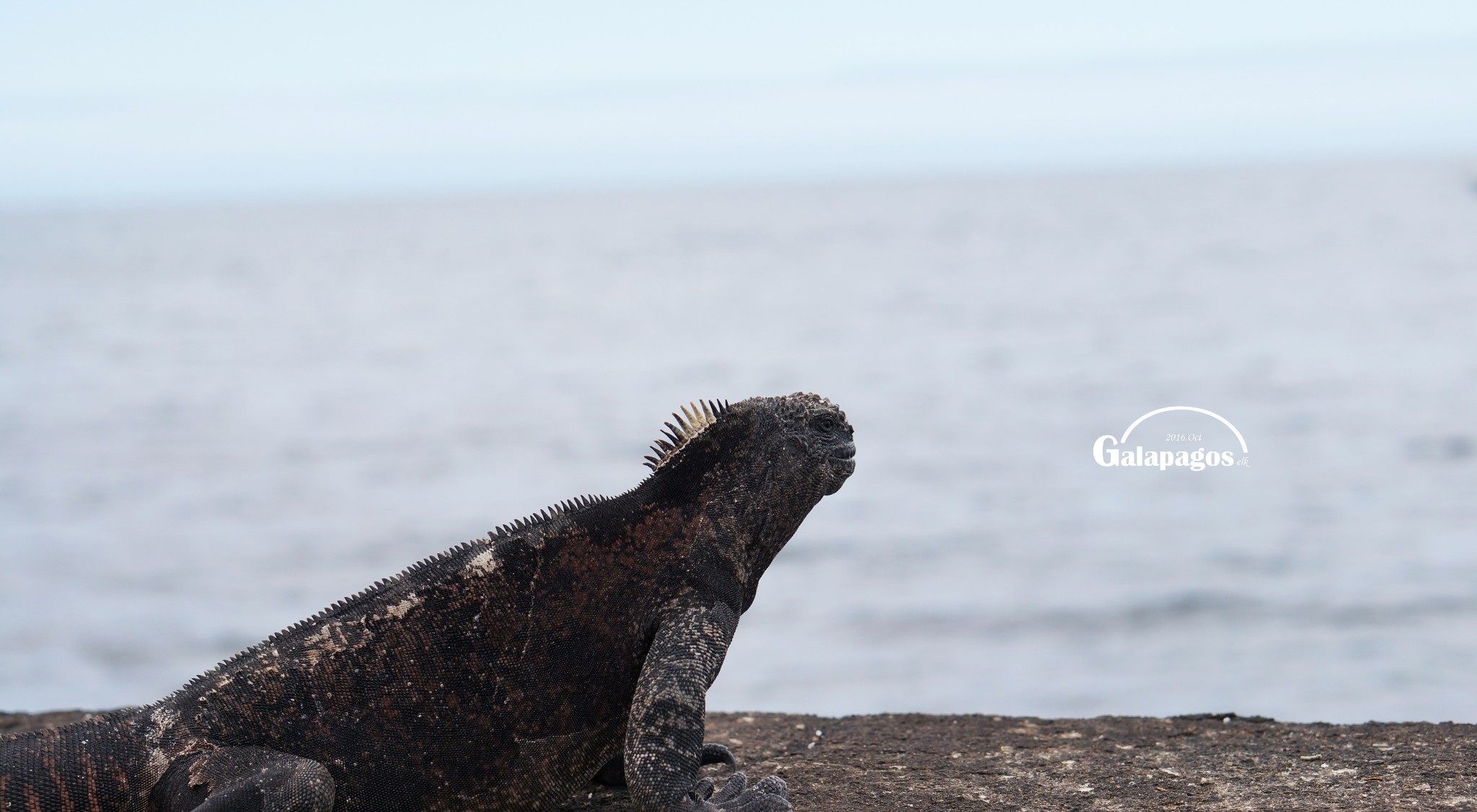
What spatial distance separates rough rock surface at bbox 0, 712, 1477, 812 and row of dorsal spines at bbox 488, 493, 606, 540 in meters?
1.41

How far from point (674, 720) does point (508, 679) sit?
678mm

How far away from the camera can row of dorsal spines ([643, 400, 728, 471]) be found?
571 cm

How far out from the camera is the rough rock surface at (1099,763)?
5.96 metres

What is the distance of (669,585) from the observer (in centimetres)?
543

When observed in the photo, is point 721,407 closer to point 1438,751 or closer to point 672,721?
point 672,721

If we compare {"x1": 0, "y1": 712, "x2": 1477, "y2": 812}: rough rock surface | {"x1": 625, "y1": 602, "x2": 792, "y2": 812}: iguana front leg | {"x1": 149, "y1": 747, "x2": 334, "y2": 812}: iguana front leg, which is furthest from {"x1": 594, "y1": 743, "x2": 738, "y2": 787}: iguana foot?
{"x1": 149, "y1": 747, "x2": 334, "y2": 812}: iguana front leg

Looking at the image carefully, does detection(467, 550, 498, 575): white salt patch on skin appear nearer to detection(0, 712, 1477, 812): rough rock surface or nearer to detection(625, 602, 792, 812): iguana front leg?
detection(625, 602, 792, 812): iguana front leg

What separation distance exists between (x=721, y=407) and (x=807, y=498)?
550 millimetres

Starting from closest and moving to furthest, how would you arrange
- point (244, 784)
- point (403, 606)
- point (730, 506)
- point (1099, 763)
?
point (244, 784) < point (403, 606) < point (730, 506) < point (1099, 763)

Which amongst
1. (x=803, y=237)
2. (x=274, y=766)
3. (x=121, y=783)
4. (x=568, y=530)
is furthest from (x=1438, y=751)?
(x=803, y=237)

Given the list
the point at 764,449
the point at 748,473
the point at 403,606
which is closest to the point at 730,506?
the point at 748,473

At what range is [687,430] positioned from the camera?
5.79 meters

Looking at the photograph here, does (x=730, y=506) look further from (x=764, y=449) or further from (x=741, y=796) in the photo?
(x=741, y=796)

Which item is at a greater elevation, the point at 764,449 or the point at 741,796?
the point at 764,449
